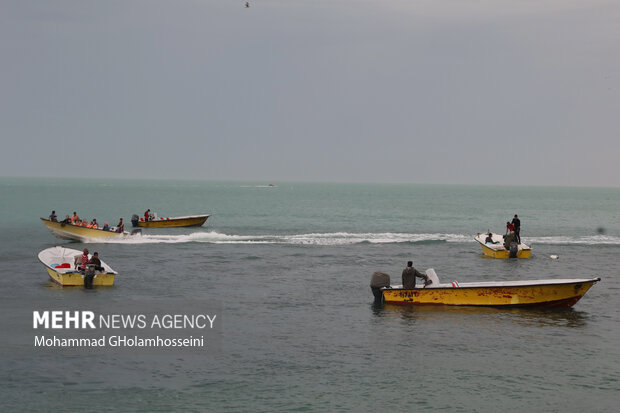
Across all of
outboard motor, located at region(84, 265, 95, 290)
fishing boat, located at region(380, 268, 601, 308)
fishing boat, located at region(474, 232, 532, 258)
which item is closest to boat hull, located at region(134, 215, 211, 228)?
fishing boat, located at region(474, 232, 532, 258)

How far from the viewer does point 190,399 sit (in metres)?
20.1

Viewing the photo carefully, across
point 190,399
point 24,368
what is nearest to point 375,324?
point 190,399

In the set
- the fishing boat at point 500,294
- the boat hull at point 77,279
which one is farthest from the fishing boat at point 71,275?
the fishing boat at point 500,294

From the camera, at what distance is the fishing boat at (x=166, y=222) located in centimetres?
7488

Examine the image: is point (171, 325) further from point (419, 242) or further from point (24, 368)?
point (419, 242)

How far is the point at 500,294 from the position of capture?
104 feet

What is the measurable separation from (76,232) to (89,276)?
2660 centimetres

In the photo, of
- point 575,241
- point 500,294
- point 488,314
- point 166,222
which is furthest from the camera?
point 166,222

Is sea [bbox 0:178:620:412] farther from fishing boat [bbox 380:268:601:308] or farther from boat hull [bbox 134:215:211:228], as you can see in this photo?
boat hull [bbox 134:215:211:228]

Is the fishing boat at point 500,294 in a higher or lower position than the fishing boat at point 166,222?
lower

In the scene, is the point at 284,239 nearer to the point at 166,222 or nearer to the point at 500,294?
the point at 166,222

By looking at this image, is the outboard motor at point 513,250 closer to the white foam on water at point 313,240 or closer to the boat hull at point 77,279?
the white foam on water at point 313,240

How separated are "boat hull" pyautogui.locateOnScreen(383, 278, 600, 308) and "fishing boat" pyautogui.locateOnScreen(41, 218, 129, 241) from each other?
35.4 m

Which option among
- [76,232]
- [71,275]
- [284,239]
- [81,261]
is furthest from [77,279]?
[284,239]
